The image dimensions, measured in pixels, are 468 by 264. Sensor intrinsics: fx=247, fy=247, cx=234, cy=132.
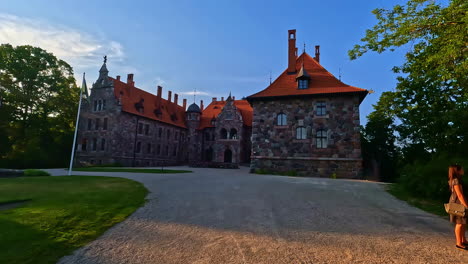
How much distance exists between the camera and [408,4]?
8.16m

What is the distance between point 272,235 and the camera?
5223 mm

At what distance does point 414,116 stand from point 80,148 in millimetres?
38197

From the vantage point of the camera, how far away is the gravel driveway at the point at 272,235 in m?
4.20

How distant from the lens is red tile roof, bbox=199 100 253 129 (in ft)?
133

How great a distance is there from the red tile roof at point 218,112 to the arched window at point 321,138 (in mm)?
17804

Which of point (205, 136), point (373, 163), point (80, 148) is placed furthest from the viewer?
point (205, 136)

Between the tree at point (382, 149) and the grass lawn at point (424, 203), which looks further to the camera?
the tree at point (382, 149)

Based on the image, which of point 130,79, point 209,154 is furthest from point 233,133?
point 130,79

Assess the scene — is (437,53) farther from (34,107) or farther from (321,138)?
(34,107)

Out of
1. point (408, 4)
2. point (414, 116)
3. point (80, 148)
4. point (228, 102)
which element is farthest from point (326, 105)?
point (80, 148)

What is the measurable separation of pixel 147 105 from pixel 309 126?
87.9 ft

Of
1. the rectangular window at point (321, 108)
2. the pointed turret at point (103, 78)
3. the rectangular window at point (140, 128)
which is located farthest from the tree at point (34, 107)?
the rectangular window at point (321, 108)

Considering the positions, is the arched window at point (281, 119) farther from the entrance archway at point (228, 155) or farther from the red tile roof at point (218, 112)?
the entrance archway at point (228, 155)

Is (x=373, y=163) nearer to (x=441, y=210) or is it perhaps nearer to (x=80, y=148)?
(x=441, y=210)
